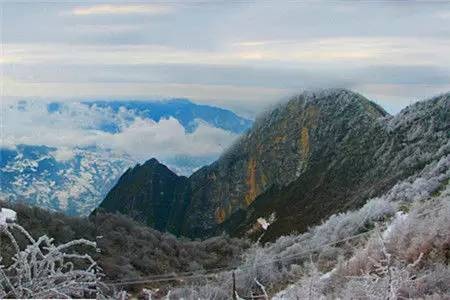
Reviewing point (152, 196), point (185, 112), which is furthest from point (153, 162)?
point (185, 112)

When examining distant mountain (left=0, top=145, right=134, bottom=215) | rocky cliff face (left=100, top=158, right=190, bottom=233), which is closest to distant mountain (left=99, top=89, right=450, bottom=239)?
rocky cliff face (left=100, top=158, right=190, bottom=233)

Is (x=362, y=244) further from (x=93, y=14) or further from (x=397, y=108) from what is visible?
(x=93, y=14)

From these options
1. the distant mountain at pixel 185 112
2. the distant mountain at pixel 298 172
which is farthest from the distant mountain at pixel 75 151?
the distant mountain at pixel 298 172

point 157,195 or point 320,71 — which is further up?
point 320,71

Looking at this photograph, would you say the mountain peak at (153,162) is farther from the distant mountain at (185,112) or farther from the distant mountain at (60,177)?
the distant mountain at (185,112)

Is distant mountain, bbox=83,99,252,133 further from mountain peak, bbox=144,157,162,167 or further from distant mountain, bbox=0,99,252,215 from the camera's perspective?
mountain peak, bbox=144,157,162,167

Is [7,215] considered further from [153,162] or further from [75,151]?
[153,162]

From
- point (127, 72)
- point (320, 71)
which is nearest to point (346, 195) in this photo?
point (320, 71)
